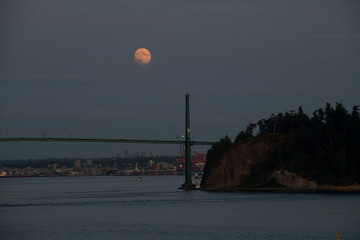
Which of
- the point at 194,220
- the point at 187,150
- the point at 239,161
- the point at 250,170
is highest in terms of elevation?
the point at 187,150

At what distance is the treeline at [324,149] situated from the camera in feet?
348

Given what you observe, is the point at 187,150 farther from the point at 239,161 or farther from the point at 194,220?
the point at 194,220

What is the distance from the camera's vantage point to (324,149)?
11338cm

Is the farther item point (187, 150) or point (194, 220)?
point (187, 150)

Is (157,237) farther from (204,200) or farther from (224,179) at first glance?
(224,179)

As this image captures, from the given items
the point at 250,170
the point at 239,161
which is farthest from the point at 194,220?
the point at 239,161

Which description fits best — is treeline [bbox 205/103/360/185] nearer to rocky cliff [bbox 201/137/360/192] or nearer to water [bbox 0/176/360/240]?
rocky cliff [bbox 201/137/360/192]

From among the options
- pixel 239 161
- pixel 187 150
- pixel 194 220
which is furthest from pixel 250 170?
pixel 194 220

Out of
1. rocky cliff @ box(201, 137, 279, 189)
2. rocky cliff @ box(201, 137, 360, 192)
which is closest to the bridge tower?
rocky cliff @ box(201, 137, 360, 192)

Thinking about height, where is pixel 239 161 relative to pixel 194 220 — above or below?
above

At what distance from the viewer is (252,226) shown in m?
57.3

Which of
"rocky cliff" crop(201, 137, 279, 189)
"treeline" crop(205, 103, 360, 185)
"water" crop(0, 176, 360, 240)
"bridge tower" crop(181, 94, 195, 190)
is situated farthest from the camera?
"bridge tower" crop(181, 94, 195, 190)

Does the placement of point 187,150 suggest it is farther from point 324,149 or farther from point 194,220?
point 194,220

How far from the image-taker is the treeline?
106m
